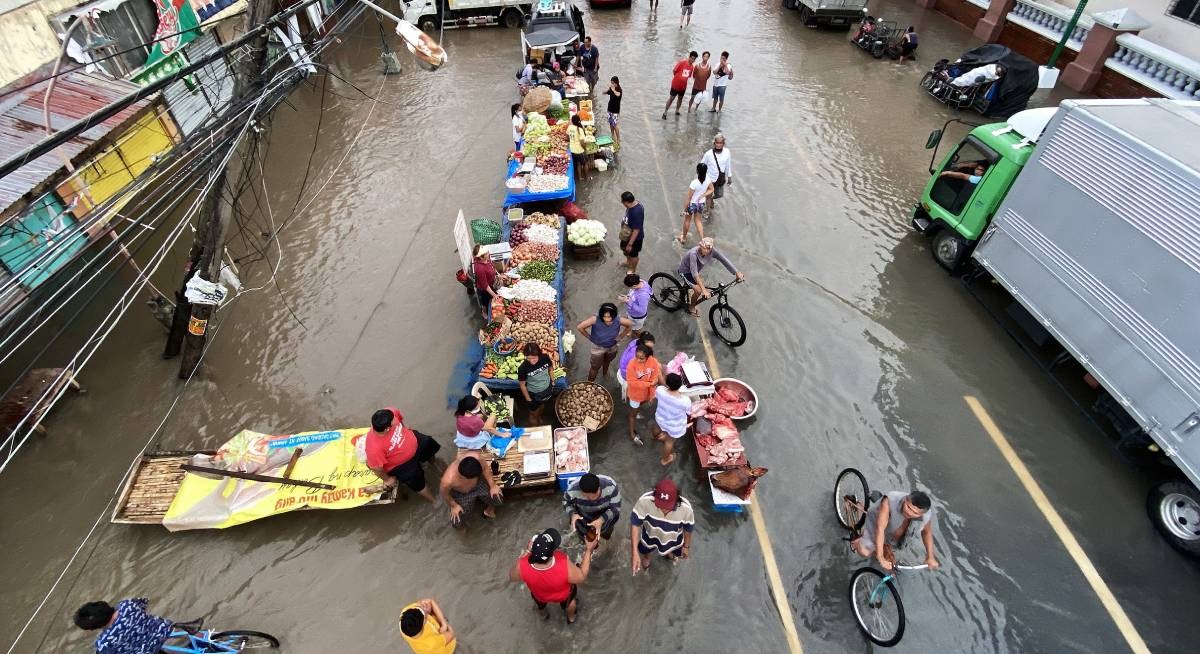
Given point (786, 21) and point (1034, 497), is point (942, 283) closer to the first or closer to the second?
point (1034, 497)

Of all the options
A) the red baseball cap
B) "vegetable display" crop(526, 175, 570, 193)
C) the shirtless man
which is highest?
Result: "vegetable display" crop(526, 175, 570, 193)

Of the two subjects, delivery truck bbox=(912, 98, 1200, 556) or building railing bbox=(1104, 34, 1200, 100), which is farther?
building railing bbox=(1104, 34, 1200, 100)

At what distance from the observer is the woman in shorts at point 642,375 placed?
747cm

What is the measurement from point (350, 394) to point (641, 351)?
207 inches

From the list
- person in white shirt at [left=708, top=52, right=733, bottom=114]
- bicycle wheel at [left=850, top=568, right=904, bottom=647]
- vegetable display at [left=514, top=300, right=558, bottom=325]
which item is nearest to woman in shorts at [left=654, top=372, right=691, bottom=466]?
vegetable display at [left=514, top=300, right=558, bottom=325]

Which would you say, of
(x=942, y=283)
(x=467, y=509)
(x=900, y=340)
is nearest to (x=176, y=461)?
(x=467, y=509)

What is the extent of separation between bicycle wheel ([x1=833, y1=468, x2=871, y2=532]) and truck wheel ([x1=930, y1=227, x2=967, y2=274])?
238 inches

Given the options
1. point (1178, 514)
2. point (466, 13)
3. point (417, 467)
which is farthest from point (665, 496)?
point (466, 13)

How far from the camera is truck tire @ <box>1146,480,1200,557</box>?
6.93 meters

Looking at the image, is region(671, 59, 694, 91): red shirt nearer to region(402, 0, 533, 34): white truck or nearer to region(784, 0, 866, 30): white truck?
region(784, 0, 866, 30): white truck

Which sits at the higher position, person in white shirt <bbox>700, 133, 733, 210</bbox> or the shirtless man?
person in white shirt <bbox>700, 133, 733, 210</bbox>

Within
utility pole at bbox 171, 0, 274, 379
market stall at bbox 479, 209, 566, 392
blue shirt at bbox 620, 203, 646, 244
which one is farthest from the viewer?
blue shirt at bbox 620, 203, 646, 244

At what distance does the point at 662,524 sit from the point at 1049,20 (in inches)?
927

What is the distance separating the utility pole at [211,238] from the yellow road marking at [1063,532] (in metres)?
12.2
